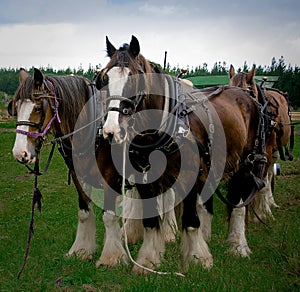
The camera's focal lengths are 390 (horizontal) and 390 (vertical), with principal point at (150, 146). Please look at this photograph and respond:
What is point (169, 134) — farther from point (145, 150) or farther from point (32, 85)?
point (32, 85)

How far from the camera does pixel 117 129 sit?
257cm

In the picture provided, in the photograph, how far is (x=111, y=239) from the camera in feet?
12.7

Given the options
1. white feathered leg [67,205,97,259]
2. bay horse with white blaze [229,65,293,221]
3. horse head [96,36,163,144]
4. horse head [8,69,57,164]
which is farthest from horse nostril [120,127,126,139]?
bay horse with white blaze [229,65,293,221]

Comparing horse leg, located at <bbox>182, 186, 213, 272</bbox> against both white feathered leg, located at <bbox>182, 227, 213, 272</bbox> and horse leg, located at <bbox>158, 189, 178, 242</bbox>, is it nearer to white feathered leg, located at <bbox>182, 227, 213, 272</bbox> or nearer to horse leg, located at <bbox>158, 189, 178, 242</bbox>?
white feathered leg, located at <bbox>182, 227, 213, 272</bbox>

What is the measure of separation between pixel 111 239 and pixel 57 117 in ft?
4.36

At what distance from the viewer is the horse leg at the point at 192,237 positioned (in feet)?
11.6

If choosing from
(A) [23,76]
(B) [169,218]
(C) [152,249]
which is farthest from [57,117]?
(B) [169,218]

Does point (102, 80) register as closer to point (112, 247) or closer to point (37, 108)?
point (37, 108)

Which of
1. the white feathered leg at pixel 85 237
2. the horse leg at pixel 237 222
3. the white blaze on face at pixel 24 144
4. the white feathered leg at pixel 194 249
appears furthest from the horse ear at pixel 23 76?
the horse leg at pixel 237 222

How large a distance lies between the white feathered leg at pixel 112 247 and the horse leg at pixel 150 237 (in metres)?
0.20

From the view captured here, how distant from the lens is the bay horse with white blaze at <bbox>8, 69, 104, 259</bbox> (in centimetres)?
313

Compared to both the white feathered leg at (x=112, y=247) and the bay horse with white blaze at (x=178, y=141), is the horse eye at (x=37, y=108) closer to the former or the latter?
the bay horse with white blaze at (x=178, y=141)

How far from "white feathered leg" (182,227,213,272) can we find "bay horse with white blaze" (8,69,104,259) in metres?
0.99

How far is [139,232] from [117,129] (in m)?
2.28
